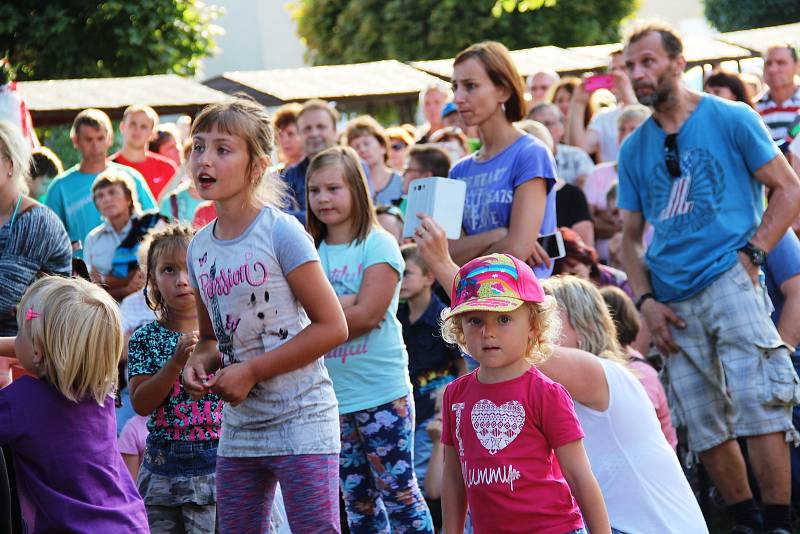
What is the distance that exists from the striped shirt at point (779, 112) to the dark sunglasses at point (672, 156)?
3956mm

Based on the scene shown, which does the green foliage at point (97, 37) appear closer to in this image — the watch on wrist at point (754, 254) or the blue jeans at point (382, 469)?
the blue jeans at point (382, 469)

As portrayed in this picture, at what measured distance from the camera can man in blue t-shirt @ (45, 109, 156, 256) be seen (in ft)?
28.0

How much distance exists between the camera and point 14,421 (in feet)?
12.3

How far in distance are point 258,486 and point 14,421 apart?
797 mm

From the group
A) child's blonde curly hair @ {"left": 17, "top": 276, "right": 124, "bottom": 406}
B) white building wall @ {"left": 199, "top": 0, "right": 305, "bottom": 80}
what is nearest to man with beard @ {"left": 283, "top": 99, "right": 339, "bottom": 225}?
child's blonde curly hair @ {"left": 17, "top": 276, "right": 124, "bottom": 406}

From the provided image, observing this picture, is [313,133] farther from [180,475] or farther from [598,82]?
[598,82]

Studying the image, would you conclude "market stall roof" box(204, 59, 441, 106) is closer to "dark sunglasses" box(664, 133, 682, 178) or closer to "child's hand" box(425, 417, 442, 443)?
"child's hand" box(425, 417, 442, 443)

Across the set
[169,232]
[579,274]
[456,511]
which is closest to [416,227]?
[169,232]

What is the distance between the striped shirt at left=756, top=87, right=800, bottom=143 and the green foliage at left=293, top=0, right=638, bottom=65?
2258 cm

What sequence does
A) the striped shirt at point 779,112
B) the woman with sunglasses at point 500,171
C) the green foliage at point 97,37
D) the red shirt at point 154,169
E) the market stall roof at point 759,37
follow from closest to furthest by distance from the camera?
the woman with sunglasses at point 500,171, the striped shirt at point 779,112, the red shirt at point 154,169, the market stall roof at point 759,37, the green foliage at point 97,37

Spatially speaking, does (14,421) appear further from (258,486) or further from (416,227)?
(416,227)

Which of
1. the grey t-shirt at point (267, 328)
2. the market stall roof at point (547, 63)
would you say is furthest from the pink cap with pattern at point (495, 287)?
the market stall roof at point (547, 63)

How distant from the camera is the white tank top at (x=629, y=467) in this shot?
4000mm

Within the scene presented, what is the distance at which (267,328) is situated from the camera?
3.85 m
